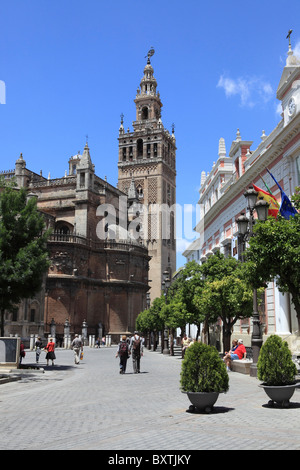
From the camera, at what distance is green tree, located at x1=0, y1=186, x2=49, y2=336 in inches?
709

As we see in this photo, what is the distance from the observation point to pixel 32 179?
2297 inches

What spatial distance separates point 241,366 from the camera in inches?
669

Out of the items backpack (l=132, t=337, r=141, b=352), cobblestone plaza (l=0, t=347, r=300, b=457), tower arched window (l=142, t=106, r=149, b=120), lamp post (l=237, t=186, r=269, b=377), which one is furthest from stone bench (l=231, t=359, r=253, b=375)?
tower arched window (l=142, t=106, r=149, b=120)

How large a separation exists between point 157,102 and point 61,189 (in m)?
40.9

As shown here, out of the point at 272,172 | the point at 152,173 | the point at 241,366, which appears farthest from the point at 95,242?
the point at 241,366

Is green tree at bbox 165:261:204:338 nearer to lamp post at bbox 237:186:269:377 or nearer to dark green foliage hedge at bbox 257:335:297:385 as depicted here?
lamp post at bbox 237:186:269:377

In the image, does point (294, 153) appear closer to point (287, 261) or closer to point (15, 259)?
point (287, 261)

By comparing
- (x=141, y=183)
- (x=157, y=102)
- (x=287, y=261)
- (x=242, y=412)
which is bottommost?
(x=242, y=412)

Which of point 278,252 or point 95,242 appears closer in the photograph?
point 278,252

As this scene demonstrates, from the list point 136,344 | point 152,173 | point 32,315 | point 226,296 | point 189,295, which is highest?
point 152,173

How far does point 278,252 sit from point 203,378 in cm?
519

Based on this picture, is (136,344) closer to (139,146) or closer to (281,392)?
A: (281,392)
